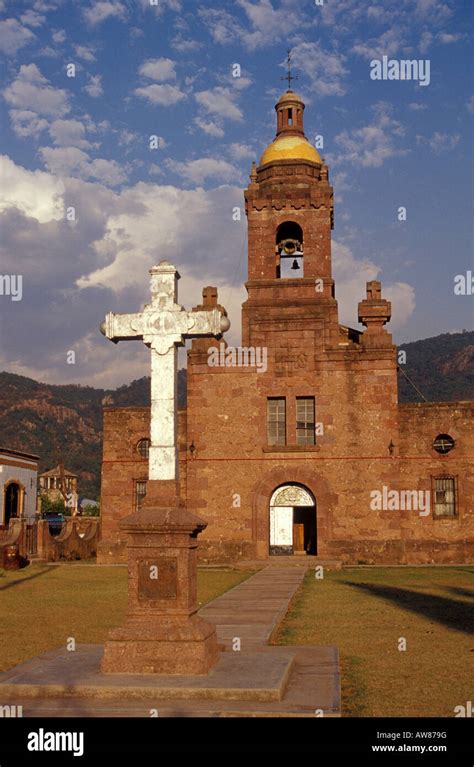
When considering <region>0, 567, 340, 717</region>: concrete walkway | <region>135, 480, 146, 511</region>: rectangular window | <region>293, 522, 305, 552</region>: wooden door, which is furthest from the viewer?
<region>293, 522, 305, 552</region>: wooden door

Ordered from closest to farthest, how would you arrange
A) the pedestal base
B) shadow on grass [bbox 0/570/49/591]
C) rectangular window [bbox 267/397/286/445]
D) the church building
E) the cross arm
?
the pedestal base → the cross arm → shadow on grass [bbox 0/570/49/591] → the church building → rectangular window [bbox 267/397/286/445]

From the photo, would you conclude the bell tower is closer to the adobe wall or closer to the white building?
the adobe wall

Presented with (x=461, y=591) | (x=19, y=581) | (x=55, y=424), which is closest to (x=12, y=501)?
(x=19, y=581)

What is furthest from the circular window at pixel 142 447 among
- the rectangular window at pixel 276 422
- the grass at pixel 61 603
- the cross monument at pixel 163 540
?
the cross monument at pixel 163 540

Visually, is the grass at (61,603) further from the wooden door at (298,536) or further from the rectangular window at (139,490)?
the wooden door at (298,536)

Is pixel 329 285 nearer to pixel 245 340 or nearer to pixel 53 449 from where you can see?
pixel 245 340

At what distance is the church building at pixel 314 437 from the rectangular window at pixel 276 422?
32 millimetres

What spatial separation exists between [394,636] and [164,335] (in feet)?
17.7

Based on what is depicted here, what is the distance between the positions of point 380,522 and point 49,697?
18.9 meters

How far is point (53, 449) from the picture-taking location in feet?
364

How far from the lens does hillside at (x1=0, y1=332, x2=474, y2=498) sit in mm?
108625

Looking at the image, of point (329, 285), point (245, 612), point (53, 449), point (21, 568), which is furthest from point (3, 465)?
point (53, 449)

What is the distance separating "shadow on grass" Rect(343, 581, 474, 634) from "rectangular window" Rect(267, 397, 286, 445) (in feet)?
25.8

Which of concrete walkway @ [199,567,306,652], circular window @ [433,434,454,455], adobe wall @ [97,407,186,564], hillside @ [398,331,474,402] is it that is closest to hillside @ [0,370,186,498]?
hillside @ [398,331,474,402]
